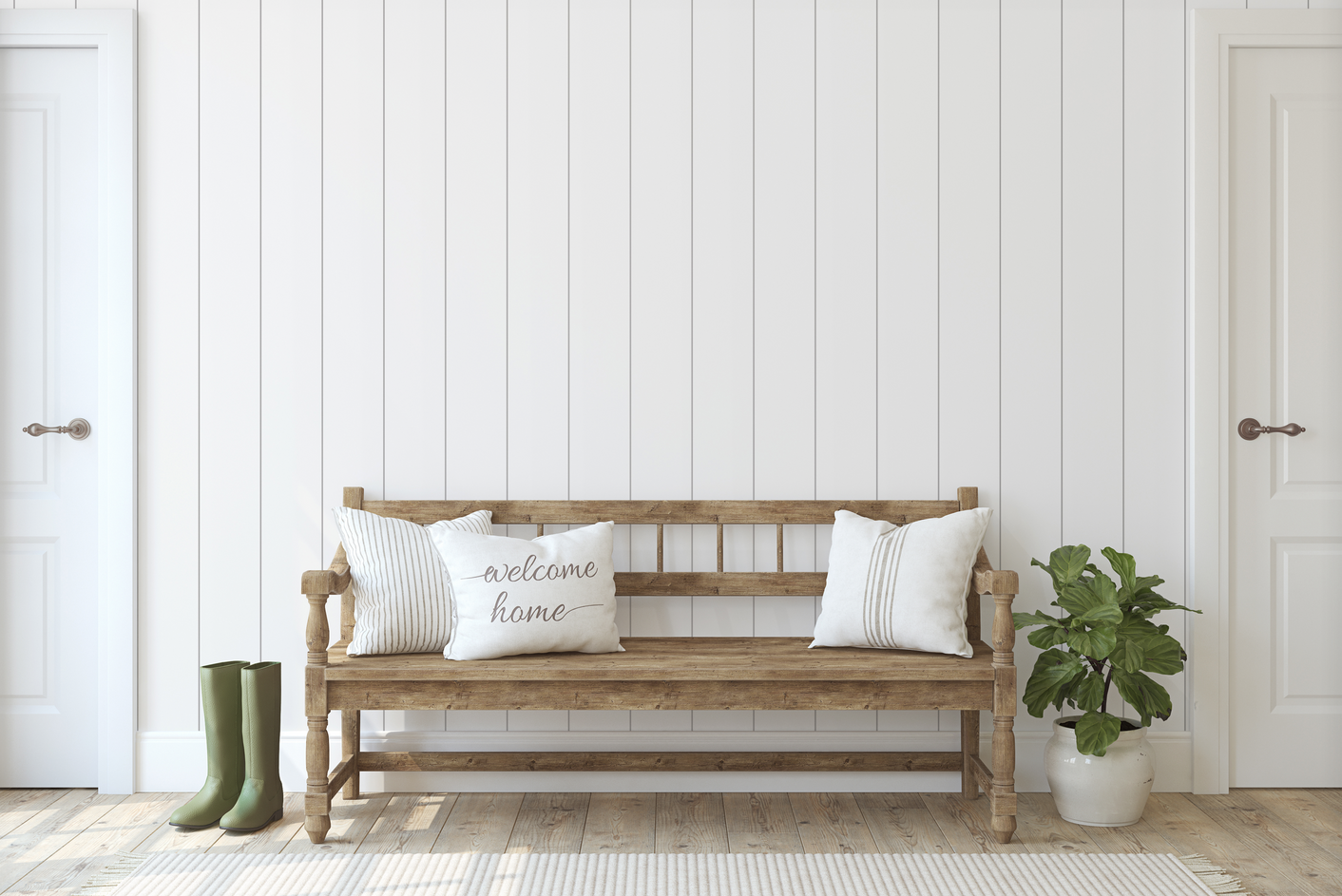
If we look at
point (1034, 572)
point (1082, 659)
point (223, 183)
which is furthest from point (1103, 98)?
point (223, 183)

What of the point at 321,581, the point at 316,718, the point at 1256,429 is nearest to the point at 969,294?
the point at 1256,429

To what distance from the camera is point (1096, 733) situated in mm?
2225

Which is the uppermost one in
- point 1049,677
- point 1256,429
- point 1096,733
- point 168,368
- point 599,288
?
point 599,288

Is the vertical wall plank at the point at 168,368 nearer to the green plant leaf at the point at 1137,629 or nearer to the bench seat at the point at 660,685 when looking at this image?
the bench seat at the point at 660,685

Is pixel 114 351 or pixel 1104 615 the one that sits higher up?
pixel 114 351

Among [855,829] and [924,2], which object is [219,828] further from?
[924,2]

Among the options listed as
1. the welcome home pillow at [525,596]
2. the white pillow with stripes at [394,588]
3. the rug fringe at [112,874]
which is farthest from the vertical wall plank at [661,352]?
the rug fringe at [112,874]

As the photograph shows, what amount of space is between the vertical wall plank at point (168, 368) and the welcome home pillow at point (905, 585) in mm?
1747

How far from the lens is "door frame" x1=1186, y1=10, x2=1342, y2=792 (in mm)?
2572

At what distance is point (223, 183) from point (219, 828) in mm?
1684

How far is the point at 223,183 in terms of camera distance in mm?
2598

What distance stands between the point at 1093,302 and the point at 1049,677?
104cm

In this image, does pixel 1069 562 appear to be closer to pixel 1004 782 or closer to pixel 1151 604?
pixel 1151 604

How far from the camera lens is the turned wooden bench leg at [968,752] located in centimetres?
248
